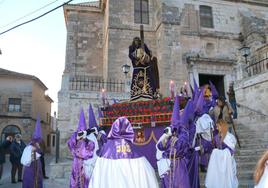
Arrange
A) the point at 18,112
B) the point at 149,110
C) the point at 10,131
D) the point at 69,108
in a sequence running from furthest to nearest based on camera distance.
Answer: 1. the point at 18,112
2. the point at 10,131
3. the point at 69,108
4. the point at 149,110

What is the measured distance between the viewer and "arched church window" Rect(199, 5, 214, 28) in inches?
674

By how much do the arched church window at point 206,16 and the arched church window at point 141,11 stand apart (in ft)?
12.6

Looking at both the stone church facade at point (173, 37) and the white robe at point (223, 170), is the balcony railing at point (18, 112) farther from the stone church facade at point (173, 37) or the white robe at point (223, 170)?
the white robe at point (223, 170)

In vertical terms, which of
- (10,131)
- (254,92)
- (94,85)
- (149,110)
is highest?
(94,85)

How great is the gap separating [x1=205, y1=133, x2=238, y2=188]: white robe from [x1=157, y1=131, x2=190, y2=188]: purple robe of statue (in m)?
1.28

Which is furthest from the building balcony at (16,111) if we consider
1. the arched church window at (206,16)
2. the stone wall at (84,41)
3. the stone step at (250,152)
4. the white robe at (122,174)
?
the white robe at (122,174)

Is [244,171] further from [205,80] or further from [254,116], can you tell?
[205,80]

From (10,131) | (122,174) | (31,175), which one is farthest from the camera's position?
(10,131)

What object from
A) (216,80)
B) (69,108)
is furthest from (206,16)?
(69,108)

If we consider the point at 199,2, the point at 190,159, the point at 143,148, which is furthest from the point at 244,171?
the point at 199,2

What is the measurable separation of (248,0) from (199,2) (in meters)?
4.05

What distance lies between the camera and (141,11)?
1730 centimetres

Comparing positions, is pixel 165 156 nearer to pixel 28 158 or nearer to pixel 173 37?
pixel 28 158

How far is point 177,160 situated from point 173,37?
12.1 m
